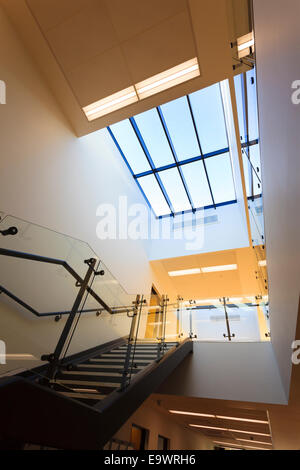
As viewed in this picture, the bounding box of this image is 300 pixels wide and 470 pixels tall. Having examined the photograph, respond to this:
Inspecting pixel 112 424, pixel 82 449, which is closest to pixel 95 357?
pixel 112 424

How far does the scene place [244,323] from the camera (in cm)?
584

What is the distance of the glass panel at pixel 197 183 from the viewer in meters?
9.40

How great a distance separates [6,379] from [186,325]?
517 cm

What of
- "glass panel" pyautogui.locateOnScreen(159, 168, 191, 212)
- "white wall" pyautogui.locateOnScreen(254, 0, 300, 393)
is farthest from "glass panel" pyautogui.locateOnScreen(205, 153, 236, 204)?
"white wall" pyautogui.locateOnScreen(254, 0, 300, 393)

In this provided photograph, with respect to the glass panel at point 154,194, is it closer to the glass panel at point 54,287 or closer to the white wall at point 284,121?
the glass panel at point 54,287

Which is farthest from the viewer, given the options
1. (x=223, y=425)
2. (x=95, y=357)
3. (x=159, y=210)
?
(x=159, y=210)

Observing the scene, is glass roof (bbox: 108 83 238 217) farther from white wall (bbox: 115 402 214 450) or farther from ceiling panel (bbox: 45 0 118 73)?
white wall (bbox: 115 402 214 450)

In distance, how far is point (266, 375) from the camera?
489 cm

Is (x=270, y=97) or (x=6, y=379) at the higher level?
(x=270, y=97)

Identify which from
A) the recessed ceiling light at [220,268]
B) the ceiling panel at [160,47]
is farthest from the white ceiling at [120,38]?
the recessed ceiling light at [220,268]

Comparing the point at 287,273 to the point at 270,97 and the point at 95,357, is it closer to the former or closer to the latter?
the point at 270,97

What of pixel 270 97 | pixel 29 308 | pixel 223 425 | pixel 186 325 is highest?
pixel 270 97

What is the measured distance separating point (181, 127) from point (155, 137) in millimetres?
996

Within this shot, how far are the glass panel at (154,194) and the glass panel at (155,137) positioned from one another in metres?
0.80
